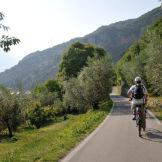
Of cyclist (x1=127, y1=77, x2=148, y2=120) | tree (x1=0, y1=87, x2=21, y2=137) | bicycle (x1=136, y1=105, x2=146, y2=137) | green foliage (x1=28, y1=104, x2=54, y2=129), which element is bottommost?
green foliage (x1=28, y1=104, x2=54, y2=129)

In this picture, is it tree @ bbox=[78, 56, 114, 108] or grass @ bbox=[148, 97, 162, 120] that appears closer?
grass @ bbox=[148, 97, 162, 120]

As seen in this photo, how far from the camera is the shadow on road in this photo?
16047 millimetres

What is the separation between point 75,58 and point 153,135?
63.9m

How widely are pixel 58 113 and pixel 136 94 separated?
5888cm

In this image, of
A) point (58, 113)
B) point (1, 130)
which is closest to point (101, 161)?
point (1, 130)

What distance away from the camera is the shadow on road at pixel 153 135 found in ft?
52.6

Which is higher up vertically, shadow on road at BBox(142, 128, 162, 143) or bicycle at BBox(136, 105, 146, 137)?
bicycle at BBox(136, 105, 146, 137)

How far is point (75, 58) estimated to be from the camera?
265ft

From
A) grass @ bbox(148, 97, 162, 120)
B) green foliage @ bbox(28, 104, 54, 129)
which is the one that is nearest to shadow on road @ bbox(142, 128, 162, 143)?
grass @ bbox(148, 97, 162, 120)

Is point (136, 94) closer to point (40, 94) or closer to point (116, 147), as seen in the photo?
point (116, 147)

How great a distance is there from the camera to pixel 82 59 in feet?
262

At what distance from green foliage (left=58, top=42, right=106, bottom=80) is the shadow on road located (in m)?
60.1

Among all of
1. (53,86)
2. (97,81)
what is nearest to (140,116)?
(97,81)

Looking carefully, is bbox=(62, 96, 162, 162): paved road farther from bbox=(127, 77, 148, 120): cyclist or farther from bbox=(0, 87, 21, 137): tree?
bbox=(0, 87, 21, 137): tree
